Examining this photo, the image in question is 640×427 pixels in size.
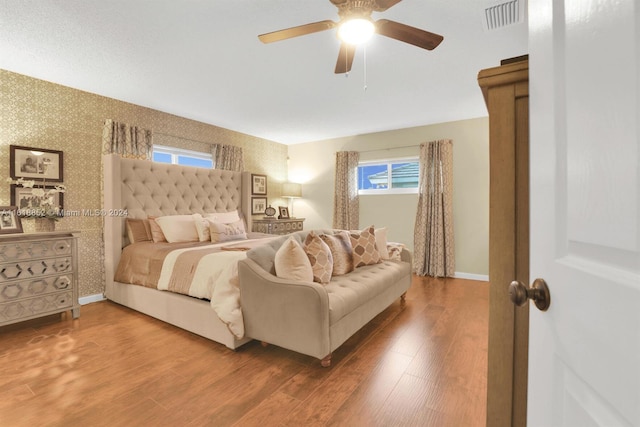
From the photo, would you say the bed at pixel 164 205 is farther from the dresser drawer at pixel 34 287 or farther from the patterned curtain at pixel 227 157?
the dresser drawer at pixel 34 287

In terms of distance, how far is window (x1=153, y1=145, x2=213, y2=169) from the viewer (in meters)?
4.26

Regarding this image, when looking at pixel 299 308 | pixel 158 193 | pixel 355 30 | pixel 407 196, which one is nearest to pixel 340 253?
pixel 299 308

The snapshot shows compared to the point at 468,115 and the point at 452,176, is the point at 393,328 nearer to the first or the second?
the point at 452,176

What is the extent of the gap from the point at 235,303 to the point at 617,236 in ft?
7.32

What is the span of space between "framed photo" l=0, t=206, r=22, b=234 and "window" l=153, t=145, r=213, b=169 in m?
1.70

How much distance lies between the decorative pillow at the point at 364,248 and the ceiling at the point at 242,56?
171 centimetres

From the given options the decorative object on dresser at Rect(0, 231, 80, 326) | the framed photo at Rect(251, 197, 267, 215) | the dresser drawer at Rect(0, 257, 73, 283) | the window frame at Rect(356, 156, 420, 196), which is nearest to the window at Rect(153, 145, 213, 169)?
the framed photo at Rect(251, 197, 267, 215)

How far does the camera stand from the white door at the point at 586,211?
365mm

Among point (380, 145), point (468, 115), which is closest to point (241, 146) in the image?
point (380, 145)

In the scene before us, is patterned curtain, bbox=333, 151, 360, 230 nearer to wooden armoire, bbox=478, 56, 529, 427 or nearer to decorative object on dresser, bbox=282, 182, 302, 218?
decorative object on dresser, bbox=282, 182, 302, 218

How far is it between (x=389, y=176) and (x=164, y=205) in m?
3.73

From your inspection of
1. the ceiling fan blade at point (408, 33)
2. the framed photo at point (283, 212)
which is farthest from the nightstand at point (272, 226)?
the ceiling fan blade at point (408, 33)

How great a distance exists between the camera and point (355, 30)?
1.79 metres

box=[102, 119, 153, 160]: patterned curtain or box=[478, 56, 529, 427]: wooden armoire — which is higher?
box=[102, 119, 153, 160]: patterned curtain
